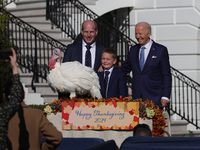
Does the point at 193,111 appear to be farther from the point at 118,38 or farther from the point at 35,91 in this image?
the point at 35,91

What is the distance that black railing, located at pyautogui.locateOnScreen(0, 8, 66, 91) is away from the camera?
10844 millimetres

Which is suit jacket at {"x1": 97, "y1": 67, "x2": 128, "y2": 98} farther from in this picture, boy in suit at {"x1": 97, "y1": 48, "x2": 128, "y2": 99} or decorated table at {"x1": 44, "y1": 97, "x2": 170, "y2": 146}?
decorated table at {"x1": 44, "y1": 97, "x2": 170, "y2": 146}

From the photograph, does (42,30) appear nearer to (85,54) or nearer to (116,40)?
(116,40)

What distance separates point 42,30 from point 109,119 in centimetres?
715

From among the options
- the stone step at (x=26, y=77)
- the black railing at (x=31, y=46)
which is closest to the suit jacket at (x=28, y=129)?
the black railing at (x=31, y=46)

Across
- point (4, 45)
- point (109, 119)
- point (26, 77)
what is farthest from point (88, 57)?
point (26, 77)

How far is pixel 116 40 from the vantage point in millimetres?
11648

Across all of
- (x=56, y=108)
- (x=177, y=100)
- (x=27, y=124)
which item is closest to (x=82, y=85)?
(x=56, y=108)

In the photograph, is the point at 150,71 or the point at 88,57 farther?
the point at 88,57

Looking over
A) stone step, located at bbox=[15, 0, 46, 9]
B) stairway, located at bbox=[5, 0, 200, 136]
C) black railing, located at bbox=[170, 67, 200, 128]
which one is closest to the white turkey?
stairway, located at bbox=[5, 0, 200, 136]

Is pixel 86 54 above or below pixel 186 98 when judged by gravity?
above

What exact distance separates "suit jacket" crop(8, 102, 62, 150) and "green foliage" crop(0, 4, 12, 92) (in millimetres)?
6676

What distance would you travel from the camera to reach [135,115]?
523 centimetres

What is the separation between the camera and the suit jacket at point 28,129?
3.30 m
